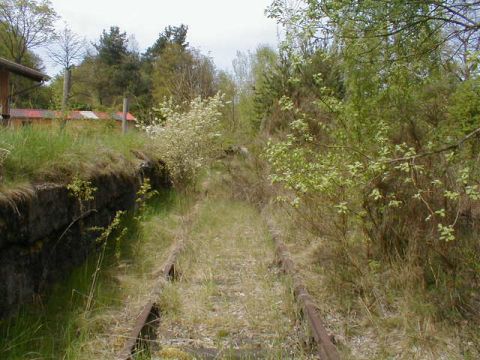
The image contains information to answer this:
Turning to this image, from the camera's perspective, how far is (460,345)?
12.9ft

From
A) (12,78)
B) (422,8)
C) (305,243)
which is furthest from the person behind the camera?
(12,78)

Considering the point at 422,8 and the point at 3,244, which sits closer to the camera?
the point at 3,244

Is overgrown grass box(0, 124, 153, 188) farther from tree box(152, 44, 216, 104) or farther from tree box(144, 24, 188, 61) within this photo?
tree box(144, 24, 188, 61)

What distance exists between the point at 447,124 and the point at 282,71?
36.9 ft

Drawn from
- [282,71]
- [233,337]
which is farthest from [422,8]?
[282,71]

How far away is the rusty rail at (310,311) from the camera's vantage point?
3.61m

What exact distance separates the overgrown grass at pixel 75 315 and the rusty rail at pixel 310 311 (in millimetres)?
1857

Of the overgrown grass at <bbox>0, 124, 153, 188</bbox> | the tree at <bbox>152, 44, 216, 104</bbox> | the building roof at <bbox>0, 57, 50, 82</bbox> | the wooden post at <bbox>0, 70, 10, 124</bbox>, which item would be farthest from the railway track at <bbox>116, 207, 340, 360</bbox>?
the tree at <bbox>152, 44, 216, 104</bbox>

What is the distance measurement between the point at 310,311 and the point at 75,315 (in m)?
2.25

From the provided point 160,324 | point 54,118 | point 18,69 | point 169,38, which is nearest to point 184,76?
point 18,69

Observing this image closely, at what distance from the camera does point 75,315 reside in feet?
14.1

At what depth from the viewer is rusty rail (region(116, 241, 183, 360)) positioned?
3647mm

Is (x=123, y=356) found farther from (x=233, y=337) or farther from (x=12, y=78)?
(x=12, y=78)

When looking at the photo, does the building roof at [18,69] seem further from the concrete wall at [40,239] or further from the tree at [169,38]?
the tree at [169,38]
